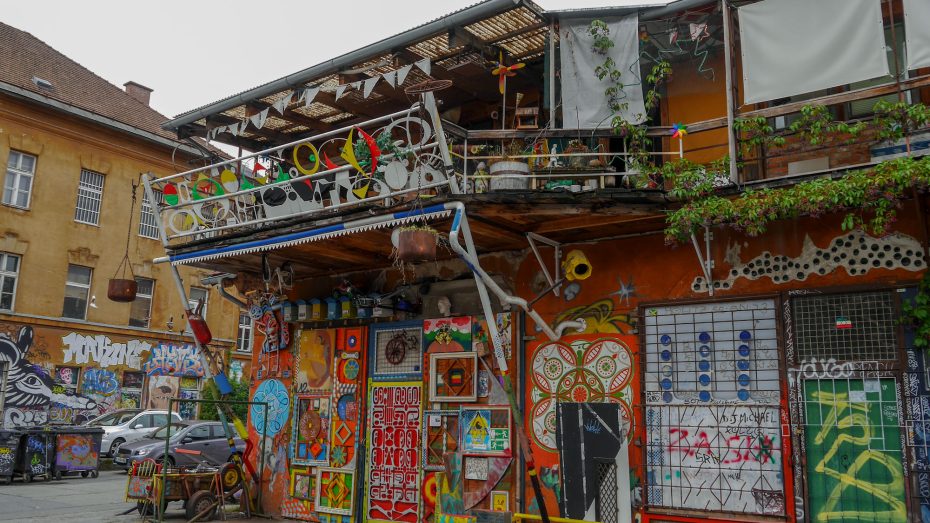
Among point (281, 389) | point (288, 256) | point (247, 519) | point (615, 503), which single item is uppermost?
point (288, 256)

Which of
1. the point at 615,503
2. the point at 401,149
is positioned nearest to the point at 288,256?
the point at 401,149

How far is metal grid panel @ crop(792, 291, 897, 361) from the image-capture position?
7875mm

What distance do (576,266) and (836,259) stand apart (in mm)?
3037

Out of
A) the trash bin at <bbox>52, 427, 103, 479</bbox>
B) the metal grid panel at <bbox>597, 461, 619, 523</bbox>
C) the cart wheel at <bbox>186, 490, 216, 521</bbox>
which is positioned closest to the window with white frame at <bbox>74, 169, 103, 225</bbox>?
the trash bin at <bbox>52, 427, 103, 479</bbox>

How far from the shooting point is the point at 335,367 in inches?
491

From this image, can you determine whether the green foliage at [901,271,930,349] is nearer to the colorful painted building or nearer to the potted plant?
the colorful painted building

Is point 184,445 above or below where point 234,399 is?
below

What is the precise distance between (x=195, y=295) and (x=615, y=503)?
2566 cm

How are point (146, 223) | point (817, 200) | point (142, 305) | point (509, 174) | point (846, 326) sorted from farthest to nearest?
point (146, 223), point (142, 305), point (509, 174), point (846, 326), point (817, 200)

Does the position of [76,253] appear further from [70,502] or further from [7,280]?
[70,502]

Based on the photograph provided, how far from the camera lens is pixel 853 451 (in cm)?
785

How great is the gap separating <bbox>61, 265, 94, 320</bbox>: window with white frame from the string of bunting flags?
16402 millimetres

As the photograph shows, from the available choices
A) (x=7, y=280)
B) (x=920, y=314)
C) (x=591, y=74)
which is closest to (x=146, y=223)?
(x=7, y=280)

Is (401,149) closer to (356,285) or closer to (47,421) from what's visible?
(356,285)
